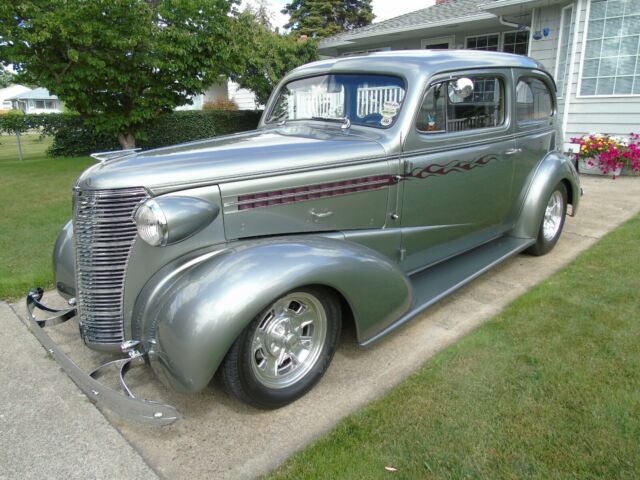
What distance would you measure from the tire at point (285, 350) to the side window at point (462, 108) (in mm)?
1430

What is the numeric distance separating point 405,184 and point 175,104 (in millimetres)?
9520

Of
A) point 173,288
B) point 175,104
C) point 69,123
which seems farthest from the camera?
point 69,123

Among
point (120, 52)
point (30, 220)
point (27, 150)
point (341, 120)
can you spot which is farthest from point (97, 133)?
point (341, 120)

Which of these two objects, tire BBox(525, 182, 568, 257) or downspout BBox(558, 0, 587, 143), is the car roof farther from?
downspout BBox(558, 0, 587, 143)

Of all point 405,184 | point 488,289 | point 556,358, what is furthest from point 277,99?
point 556,358

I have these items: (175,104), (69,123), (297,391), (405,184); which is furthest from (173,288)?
(69,123)

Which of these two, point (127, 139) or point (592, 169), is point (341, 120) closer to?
point (592, 169)

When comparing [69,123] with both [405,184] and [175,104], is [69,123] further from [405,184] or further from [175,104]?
[405,184]

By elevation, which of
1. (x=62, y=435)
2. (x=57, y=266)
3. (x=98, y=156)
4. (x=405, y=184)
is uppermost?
(x=98, y=156)

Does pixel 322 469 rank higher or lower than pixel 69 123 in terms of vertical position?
lower

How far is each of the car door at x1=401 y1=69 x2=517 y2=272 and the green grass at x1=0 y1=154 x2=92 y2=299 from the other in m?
3.34

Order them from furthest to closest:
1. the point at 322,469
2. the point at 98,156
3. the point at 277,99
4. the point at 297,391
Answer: the point at 277,99 → the point at 98,156 → the point at 297,391 → the point at 322,469

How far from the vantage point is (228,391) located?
2.38m

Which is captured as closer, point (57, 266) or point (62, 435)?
point (62, 435)
